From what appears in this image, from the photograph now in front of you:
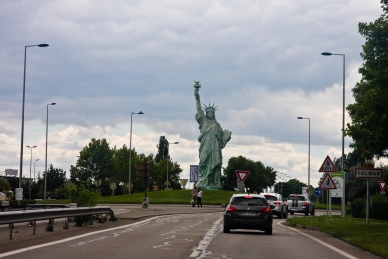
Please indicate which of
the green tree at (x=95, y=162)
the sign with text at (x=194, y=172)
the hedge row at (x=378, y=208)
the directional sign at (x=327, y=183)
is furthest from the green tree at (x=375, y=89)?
the green tree at (x=95, y=162)

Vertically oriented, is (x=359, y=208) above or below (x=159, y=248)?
above

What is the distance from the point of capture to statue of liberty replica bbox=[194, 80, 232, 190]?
282 ft

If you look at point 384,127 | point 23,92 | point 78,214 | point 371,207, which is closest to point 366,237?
point 384,127

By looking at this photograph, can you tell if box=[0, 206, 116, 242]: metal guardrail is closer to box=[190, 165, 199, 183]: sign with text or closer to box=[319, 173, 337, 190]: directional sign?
box=[319, 173, 337, 190]: directional sign

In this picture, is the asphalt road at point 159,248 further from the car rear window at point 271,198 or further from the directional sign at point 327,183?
the car rear window at point 271,198

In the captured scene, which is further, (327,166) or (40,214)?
(327,166)

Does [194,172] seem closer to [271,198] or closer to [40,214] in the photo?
[271,198]

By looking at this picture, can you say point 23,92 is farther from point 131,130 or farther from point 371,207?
point 131,130

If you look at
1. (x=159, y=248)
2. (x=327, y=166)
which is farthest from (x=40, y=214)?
(x=327, y=166)

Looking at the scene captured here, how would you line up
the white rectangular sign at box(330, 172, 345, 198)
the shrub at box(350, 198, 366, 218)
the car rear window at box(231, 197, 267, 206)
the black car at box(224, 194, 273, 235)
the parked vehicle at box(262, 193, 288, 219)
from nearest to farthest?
the black car at box(224, 194, 273, 235)
the car rear window at box(231, 197, 267, 206)
the white rectangular sign at box(330, 172, 345, 198)
the parked vehicle at box(262, 193, 288, 219)
the shrub at box(350, 198, 366, 218)

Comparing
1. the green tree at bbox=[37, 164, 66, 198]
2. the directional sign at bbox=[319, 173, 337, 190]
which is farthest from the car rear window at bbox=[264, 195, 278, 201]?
the green tree at bbox=[37, 164, 66, 198]

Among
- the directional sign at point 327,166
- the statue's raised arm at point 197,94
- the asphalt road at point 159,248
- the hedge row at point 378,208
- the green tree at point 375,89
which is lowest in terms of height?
the asphalt road at point 159,248

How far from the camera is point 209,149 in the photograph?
283 feet

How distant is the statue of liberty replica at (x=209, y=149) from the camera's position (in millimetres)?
85875
